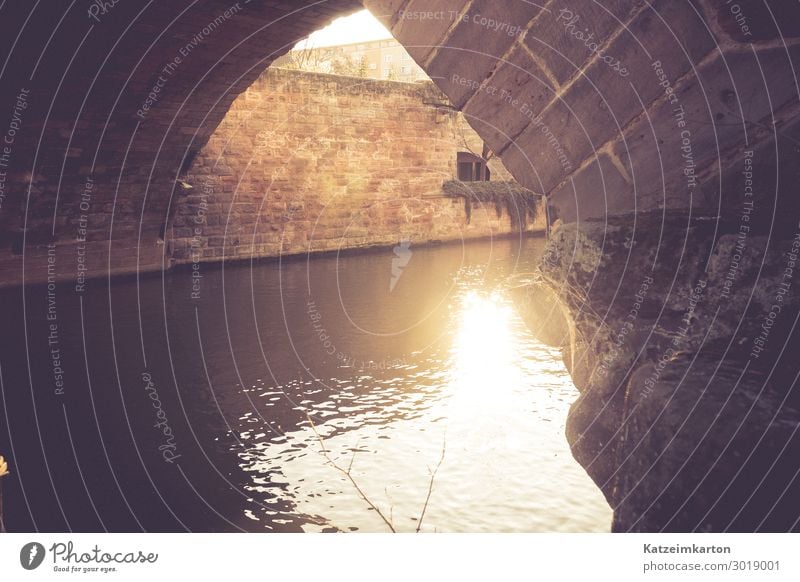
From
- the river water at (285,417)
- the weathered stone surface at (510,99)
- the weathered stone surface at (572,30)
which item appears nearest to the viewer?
the weathered stone surface at (572,30)

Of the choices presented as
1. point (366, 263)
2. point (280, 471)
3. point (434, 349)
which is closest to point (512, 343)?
point (434, 349)

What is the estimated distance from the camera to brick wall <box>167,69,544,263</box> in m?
13.0

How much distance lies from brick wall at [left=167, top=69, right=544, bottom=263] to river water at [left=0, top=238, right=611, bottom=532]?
3266mm

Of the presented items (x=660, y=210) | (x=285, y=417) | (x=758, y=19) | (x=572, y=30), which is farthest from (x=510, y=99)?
(x=285, y=417)

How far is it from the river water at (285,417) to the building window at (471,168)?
29.6ft

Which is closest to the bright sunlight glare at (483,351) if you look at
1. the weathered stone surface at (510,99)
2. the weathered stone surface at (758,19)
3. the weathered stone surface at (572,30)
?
the weathered stone surface at (510,99)

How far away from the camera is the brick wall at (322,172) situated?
13.0m

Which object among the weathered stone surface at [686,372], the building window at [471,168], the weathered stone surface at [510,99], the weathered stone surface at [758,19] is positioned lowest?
the weathered stone surface at [686,372]

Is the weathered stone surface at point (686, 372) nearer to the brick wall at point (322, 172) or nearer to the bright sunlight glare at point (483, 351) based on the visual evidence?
the bright sunlight glare at point (483, 351)

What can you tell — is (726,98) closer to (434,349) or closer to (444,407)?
(444,407)

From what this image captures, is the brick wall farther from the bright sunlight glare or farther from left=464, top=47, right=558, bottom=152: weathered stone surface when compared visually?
left=464, top=47, right=558, bottom=152: weathered stone surface

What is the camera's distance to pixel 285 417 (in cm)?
554

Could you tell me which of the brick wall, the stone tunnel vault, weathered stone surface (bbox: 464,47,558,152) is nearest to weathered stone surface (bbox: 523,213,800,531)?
the stone tunnel vault

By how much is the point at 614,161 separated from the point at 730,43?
434 millimetres
